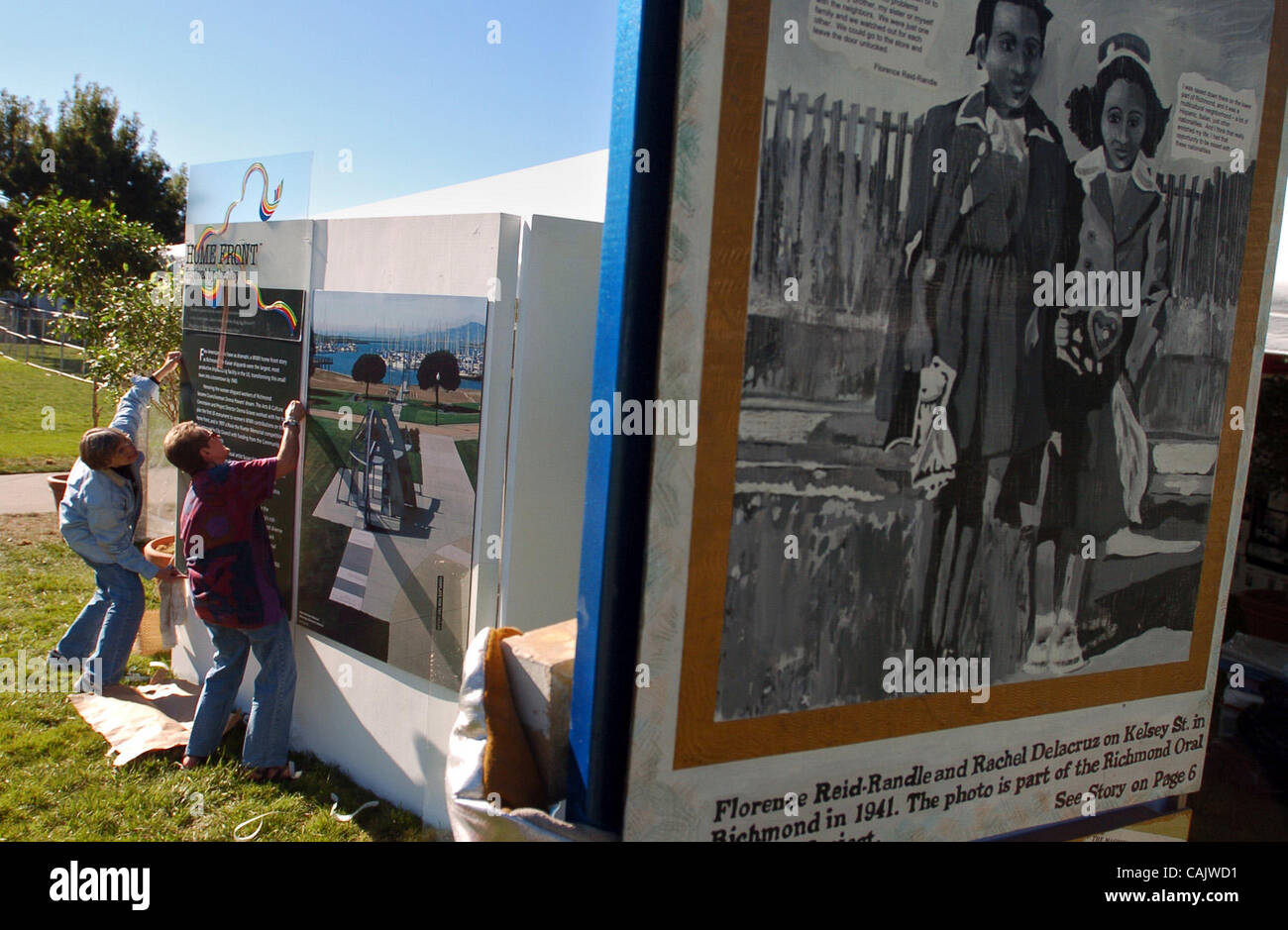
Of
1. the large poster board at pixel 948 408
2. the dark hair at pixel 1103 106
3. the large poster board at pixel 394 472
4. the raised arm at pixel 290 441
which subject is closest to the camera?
the large poster board at pixel 948 408

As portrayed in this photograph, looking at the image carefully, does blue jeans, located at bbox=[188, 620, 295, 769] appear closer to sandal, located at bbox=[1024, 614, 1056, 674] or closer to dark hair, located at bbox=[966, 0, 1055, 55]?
sandal, located at bbox=[1024, 614, 1056, 674]

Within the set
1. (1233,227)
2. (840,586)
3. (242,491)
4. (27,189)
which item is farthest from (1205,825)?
(27,189)

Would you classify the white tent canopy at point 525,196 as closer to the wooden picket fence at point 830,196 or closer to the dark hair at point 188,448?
the dark hair at point 188,448

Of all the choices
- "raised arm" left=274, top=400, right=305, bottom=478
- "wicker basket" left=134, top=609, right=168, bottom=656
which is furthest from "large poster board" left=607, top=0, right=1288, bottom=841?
"wicker basket" left=134, top=609, right=168, bottom=656

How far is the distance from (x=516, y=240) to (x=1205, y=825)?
16.2 feet

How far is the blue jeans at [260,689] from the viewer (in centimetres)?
455

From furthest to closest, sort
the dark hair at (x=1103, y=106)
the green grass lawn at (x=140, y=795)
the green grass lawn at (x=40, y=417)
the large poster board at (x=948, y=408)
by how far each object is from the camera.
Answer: the green grass lawn at (x=40, y=417) → the green grass lawn at (x=140, y=795) → the dark hair at (x=1103, y=106) → the large poster board at (x=948, y=408)

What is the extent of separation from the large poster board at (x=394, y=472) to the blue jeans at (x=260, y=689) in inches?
11.4

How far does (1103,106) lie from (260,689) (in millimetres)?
4515

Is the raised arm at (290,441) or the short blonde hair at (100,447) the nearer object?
the raised arm at (290,441)

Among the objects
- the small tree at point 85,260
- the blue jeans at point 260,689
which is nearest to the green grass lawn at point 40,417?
the small tree at point 85,260

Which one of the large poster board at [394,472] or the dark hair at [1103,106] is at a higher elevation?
the dark hair at [1103,106]

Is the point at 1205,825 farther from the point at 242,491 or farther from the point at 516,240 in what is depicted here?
the point at 242,491

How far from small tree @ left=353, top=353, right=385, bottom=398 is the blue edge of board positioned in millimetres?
2367
